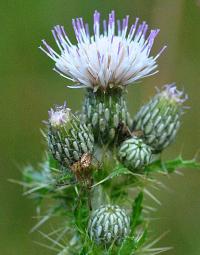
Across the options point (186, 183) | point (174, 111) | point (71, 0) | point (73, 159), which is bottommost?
point (186, 183)

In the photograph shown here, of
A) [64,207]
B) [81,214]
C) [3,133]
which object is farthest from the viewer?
[3,133]

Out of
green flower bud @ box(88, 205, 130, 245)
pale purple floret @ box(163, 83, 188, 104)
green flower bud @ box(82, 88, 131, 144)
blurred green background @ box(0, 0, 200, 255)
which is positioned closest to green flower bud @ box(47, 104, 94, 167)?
green flower bud @ box(82, 88, 131, 144)

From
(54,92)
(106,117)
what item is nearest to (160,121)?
(106,117)

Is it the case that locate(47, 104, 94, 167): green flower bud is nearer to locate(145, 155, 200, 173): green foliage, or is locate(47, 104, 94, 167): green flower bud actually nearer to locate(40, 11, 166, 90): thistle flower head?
locate(40, 11, 166, 90): thistle flower head

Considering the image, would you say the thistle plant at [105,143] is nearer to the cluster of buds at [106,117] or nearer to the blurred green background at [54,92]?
the cluster of buds at [106,117]

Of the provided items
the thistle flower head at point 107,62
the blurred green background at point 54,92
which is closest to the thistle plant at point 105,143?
the thistle flower head at point 107,62

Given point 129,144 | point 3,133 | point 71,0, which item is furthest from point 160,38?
point 129,144

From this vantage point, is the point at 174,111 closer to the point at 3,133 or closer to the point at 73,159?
the point at 73,159

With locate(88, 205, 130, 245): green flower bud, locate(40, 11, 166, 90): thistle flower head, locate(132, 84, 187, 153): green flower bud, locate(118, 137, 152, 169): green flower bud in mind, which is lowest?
locate(88, 205, 130, 245): green flower bud
